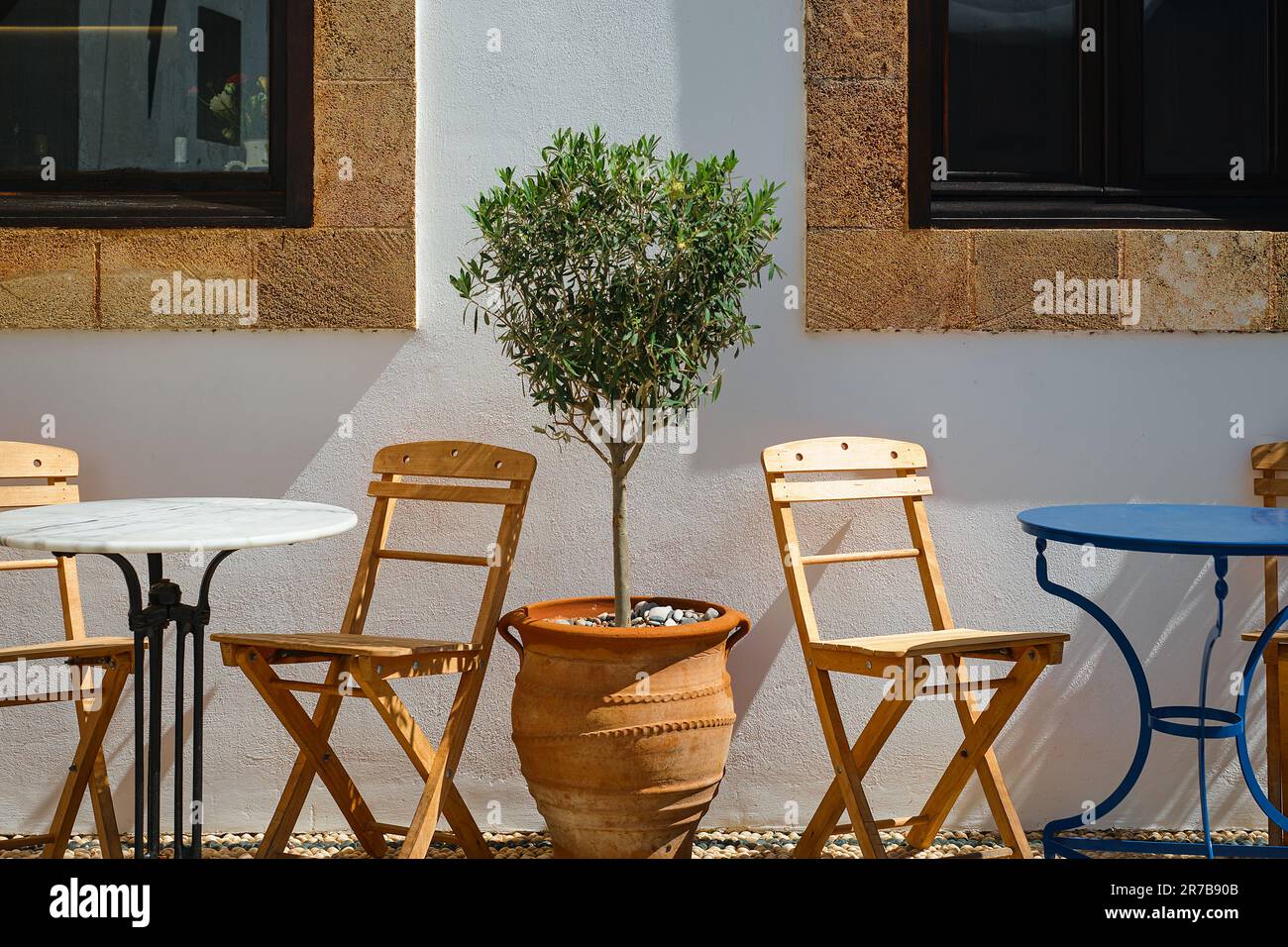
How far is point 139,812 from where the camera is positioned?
250cm

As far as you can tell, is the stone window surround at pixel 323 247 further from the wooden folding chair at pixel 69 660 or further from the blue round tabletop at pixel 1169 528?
the blue round tabletop at pixel 1169 528

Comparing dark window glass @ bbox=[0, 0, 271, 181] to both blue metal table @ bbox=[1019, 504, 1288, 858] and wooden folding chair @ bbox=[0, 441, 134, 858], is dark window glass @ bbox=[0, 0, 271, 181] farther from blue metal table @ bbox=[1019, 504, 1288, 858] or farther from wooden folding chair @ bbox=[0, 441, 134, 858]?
blue metal table @ bbox=[1019, 504, 1288, 858]

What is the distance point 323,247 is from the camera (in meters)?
3.40

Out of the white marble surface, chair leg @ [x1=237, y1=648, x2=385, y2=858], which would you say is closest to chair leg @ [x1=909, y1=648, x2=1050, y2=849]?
chair leg @ [x1=237, y1=648, x2=385, y2=858]

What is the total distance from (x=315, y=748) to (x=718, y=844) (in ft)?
3.80

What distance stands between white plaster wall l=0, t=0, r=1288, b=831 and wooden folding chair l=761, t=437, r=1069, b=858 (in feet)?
0.66

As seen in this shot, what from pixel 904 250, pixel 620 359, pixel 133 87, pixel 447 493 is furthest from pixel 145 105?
pixel 904 250

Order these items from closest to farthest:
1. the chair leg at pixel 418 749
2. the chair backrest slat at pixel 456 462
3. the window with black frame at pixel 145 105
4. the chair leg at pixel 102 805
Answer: the chair leg at pixel 418 749
the chair leg at pixel 102 805
the chair backrest slat at pixel 456 462
the window with black frame at pixel 145 105

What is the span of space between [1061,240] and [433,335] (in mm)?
1843

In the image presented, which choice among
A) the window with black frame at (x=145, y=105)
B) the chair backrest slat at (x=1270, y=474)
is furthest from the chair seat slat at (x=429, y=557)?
the chair backrest slat at (x=1270, y=474)

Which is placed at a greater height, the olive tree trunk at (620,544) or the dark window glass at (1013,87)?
the dark window glass at (1013,87)

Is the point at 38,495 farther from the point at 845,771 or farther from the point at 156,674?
Answer: the point at 845,771

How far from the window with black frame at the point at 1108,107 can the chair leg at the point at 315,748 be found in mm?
2354

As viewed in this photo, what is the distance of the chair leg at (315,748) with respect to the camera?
2.78 m
